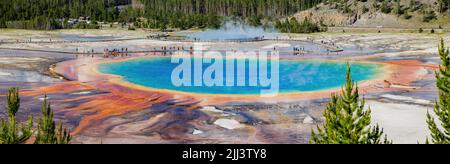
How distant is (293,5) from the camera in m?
166

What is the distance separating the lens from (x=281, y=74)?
49125mm

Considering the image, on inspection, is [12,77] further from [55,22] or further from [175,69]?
[55,22]

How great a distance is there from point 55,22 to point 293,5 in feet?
284

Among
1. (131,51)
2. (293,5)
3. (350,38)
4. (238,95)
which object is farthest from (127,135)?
(293,5)

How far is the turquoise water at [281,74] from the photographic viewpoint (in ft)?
127

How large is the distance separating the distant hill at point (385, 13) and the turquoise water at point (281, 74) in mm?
73457

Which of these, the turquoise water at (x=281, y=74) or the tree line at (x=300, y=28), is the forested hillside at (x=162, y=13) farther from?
the turquoise water at (x=281, y=74)

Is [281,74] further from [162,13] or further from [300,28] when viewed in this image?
[162,13]

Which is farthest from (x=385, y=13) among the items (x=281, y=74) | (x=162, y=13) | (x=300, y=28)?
(x=281, y=74)

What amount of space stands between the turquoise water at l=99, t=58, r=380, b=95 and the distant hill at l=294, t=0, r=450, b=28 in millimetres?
73457

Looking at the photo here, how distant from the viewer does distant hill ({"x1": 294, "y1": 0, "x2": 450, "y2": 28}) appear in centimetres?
11994

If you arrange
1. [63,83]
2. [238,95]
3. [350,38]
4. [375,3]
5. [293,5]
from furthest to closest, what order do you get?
[293,5]
[375,3]
[350,38]
[63,83]
[238,95]

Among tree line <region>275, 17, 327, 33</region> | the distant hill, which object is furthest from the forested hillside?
the distant hill
